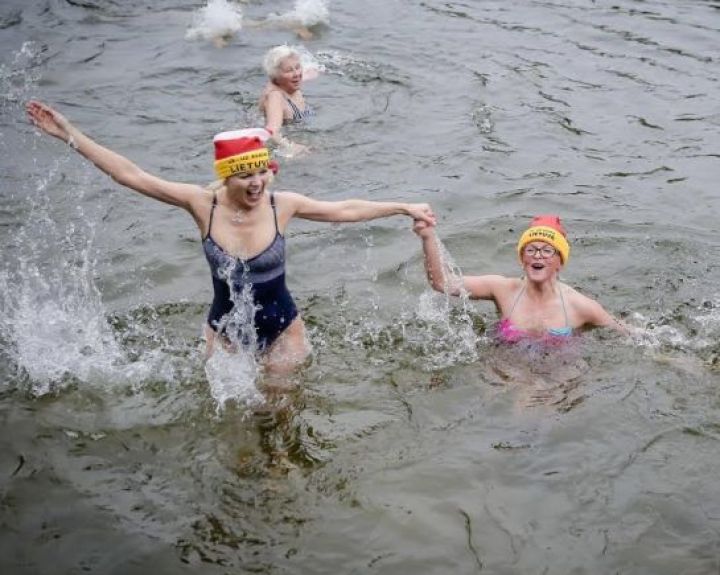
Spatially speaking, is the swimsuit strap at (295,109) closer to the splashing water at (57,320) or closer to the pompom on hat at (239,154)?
the splashing water at (57,320)

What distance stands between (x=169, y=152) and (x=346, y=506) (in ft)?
20.9

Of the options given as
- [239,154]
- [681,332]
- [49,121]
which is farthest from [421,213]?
[681,332]

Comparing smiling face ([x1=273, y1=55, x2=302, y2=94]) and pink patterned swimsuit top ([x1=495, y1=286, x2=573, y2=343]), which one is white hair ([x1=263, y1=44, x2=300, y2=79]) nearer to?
smiling face ([x1=273, y1=55, x2=302, y2=94])

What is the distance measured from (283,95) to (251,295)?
5.53 m

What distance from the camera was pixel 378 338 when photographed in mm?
7449

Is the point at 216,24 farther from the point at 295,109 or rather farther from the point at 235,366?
the point at 235,366

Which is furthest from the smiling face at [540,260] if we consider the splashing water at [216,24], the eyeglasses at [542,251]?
the splashing water at [216,24]

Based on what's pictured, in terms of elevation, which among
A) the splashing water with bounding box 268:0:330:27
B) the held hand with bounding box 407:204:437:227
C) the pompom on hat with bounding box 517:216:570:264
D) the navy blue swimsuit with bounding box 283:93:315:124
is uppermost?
the splashing water with bounding box 268:0:330:27

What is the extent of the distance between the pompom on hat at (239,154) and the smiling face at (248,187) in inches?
A: 1.2

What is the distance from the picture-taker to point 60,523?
17.4ft

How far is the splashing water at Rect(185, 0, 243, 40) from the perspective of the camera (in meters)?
14.6

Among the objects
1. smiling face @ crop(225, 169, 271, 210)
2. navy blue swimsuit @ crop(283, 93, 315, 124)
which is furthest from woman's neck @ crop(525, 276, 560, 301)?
navy blue swimsuit @ crop(283, 93, 315, 124)

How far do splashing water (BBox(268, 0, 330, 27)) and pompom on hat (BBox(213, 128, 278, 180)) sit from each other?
991 centimetres

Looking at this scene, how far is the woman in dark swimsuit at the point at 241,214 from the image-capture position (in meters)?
5.79
